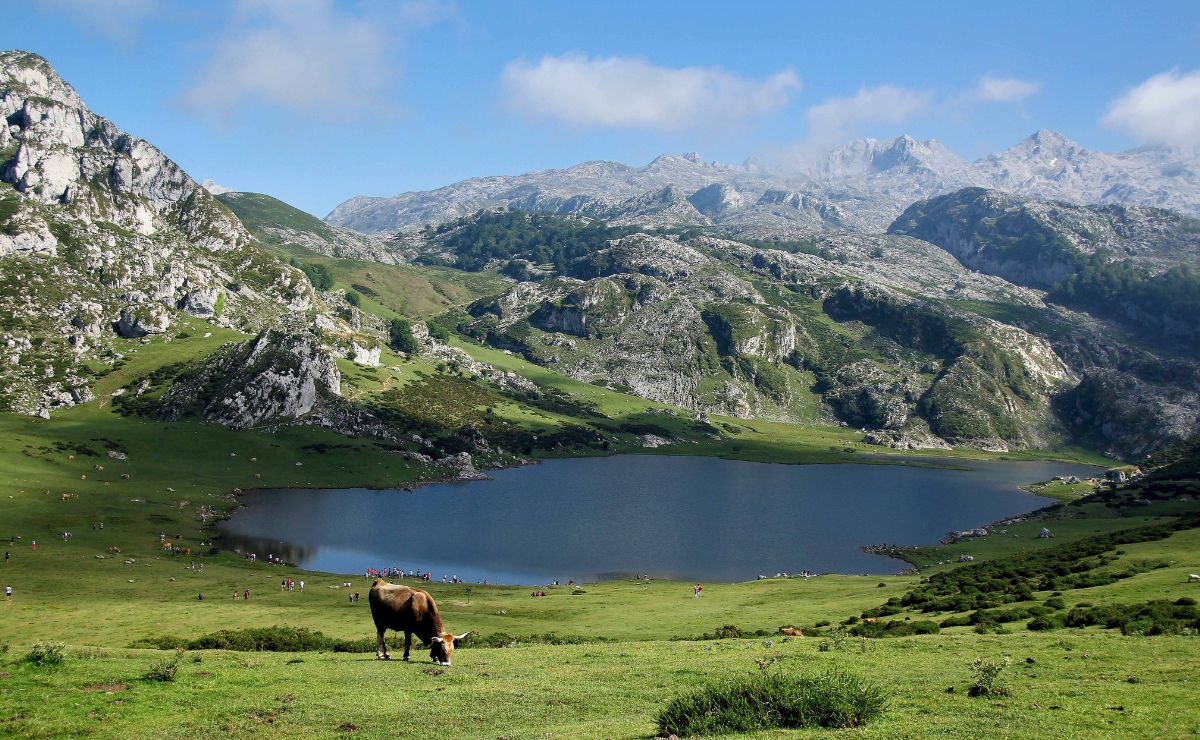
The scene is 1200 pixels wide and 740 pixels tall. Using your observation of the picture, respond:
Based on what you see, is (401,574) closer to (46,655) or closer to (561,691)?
(46,655)

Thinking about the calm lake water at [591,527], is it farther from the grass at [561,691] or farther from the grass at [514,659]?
the grass at [561,691]

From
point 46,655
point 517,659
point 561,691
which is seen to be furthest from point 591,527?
point 46,655

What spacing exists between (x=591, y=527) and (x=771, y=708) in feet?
409

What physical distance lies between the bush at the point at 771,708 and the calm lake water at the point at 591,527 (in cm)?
8905

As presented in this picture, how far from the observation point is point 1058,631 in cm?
3397

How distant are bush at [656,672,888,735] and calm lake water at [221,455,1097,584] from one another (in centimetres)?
8905

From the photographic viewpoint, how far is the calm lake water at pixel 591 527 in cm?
11488

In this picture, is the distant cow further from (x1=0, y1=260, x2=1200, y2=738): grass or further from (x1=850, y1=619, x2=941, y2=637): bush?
(x1=850, y1=619, x2=941, y2=637): bush

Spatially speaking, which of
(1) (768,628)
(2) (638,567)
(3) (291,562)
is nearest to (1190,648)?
(1) (768,628)

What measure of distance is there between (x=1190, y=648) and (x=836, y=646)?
13305mm

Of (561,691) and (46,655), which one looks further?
(46,655)

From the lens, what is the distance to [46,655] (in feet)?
83.9

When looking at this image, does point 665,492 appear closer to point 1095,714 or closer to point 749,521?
point 749,521

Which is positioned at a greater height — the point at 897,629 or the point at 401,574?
the point at 897,629
